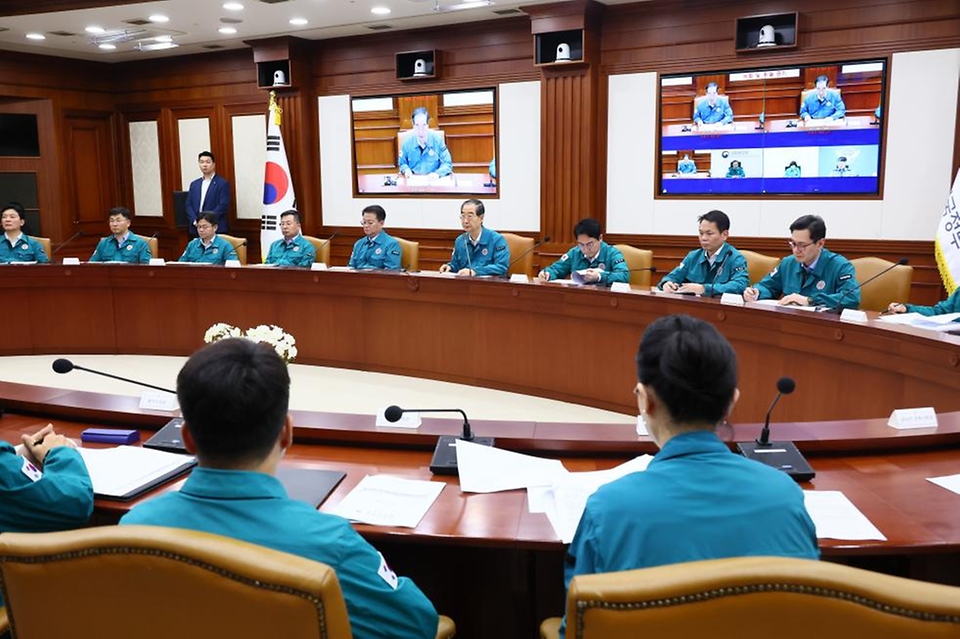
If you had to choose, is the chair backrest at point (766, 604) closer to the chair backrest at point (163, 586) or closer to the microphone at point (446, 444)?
the chair backrest at point (163, 586)

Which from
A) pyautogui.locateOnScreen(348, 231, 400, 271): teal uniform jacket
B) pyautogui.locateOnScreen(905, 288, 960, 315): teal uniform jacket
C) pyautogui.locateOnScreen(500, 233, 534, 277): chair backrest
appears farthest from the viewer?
pyautogui.locateOnScreen(348, 231, 400, 271): teal uniform jacket

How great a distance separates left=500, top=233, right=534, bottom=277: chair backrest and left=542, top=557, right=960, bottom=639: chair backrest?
4623 mm

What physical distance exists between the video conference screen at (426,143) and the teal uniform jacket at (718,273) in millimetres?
2807

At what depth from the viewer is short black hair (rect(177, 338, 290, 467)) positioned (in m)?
1.18

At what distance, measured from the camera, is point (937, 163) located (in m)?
5.39

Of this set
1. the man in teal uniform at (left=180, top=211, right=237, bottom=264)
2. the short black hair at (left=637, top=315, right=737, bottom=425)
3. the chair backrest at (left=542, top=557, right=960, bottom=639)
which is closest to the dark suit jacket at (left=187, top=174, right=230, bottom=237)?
the man in teal uniform at (left=180, top=211, right=237, bottom=264)

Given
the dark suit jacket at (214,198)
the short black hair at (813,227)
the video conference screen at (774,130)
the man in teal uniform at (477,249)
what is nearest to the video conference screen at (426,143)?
the dark suit jacket at (214,198)

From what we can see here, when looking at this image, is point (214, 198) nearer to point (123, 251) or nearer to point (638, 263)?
point (123, 251)

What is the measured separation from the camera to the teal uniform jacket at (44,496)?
150 centimetres

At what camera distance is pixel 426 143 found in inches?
292

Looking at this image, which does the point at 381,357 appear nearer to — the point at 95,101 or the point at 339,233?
the point at 339,233

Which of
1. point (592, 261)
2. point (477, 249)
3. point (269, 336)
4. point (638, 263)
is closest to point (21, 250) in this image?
point (477, 249)

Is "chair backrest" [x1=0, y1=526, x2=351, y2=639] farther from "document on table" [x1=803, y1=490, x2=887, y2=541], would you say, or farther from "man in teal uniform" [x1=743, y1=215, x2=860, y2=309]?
"man in teal uniform" [x1=743, y1=215, x2=860, y2=309]

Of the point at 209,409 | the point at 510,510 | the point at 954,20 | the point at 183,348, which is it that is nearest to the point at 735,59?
the point at 954,20
